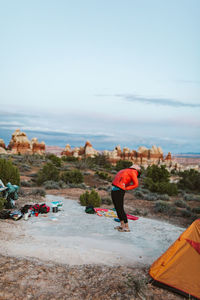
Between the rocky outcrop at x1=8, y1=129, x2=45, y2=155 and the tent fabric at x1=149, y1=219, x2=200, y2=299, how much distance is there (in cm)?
6949

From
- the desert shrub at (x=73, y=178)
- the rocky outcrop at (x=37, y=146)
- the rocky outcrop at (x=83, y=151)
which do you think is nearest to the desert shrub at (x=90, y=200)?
the desert shrub at (x=73, y=178)

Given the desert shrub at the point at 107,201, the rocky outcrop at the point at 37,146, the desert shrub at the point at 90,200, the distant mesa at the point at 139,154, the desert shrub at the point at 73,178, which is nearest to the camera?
the desert shrub at the point at 90,200

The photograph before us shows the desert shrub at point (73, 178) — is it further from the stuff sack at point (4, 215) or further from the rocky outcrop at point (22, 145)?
the rocky outcrop at point (22, 145)

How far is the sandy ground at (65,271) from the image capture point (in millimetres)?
3740

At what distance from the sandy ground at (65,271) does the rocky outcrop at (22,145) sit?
67623 mm

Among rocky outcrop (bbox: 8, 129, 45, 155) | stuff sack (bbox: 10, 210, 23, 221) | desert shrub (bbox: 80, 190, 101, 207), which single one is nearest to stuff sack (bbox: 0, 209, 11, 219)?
stuff sack (bbox: 10, 210, 23, 221)

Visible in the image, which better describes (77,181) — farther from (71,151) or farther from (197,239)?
(71,151)

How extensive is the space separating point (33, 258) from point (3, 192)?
14.5 feet

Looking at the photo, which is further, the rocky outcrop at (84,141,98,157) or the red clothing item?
the rocky outcrop at (84,141,98,157)

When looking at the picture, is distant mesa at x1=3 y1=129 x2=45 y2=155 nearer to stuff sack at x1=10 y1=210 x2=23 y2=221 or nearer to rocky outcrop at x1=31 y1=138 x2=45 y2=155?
rocky outcrop at x1=31 y1=138 x2=45 y2=155

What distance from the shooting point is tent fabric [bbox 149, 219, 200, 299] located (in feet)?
13.1

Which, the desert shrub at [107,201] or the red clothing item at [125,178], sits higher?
the red clothing item at [125,178]

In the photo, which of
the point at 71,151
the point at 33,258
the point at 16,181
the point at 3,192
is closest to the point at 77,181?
the point at 16,181

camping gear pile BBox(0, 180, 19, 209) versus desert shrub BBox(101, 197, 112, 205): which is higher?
camping gear pile BBox(0, 180, 19, 209)
